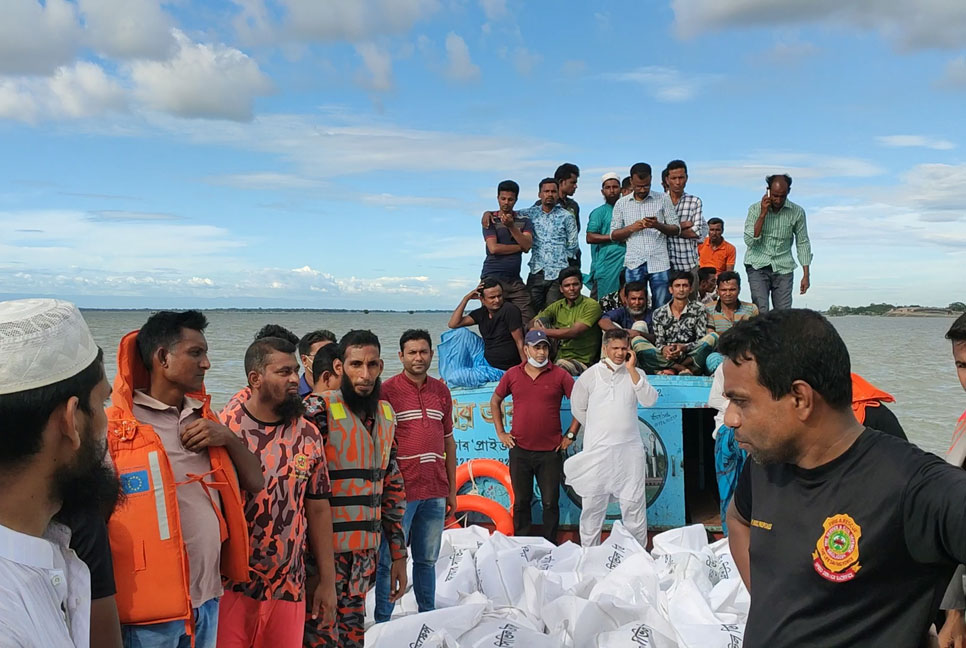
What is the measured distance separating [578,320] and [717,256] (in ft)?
9.39

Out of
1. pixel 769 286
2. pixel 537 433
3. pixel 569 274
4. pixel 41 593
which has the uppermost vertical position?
pixel 569 274

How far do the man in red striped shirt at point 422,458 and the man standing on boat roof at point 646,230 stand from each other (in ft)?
12.6

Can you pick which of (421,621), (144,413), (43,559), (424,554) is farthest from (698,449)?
(43,559)

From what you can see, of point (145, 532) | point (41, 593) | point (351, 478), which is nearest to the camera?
point (41, 593)

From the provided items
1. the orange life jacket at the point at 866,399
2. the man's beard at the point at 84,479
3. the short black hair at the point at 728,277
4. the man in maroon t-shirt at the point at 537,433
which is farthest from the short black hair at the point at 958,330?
the short black hair at the point at 728,277

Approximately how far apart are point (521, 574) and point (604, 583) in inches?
23.7

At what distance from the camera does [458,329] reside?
26.5 ft

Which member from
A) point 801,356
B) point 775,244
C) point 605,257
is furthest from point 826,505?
point 775,244

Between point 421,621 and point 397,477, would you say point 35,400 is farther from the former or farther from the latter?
point 421,621

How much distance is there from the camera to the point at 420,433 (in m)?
4.95

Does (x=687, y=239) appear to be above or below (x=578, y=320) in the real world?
above

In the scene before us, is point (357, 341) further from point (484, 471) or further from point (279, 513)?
point (484, 471)

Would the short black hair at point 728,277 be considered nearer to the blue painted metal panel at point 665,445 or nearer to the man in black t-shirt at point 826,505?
the blue painted metal panel at point 665,445

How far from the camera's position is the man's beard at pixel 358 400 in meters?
3.72
